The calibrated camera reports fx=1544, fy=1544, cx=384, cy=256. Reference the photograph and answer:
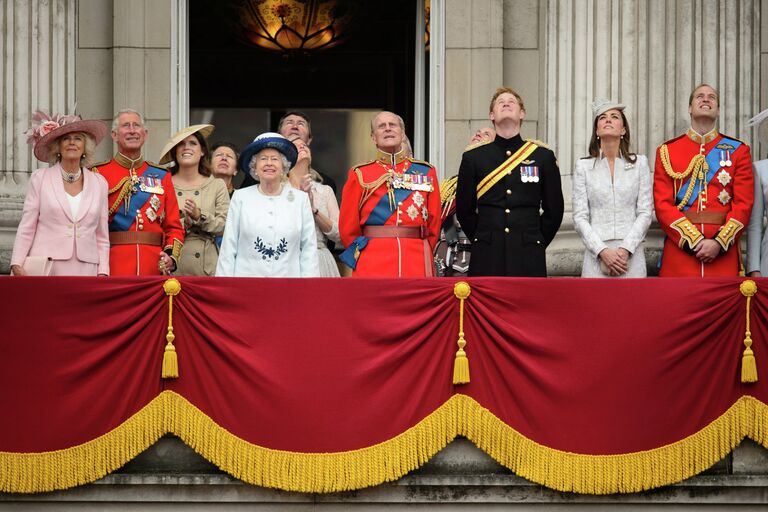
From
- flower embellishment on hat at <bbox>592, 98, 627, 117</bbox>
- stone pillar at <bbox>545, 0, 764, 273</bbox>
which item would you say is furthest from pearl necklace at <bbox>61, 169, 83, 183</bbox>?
stone pillar at <bbox>545, 0, 764, 273</bbox>

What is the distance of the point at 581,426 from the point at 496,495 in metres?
0.63

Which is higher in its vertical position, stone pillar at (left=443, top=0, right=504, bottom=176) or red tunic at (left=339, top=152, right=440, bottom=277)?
stone pillar at (left=443, top=0, right=504, bottom=176)

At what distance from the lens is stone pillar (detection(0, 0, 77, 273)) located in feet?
39.3

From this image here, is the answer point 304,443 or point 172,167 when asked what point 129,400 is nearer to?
point 304,443

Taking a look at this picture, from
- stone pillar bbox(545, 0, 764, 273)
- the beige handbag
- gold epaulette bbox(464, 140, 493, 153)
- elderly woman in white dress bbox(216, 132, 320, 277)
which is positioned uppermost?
stone pillar bbox(545, 0, 764, 273)

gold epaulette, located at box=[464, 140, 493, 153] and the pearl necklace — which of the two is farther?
gold epaulette, located at box=[464, 140, 493, 153]

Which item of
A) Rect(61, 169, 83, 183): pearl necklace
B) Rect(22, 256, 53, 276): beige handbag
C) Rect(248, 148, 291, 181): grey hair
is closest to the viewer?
Rect(22, 256, 53, 276): beige handbag

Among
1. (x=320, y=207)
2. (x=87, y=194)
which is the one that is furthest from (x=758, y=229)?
(x=87, y=194)

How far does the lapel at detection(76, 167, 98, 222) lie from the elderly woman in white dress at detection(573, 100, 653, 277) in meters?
3.14

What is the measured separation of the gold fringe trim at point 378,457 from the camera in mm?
8688

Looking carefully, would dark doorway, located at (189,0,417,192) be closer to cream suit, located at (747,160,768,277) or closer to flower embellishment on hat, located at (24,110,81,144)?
flower embellishment on hat, located at (24,110,81,144)

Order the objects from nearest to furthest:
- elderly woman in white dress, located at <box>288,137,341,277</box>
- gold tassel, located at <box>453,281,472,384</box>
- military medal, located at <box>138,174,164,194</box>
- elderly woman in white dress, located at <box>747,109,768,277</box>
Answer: gold tassel, located at <box>453,281,472,384</box>
military medal, located at <box>138,174,164,194</box>
elderly woman in white dress, located at <box>747,109,768,277</box>
elderly woman in white dress, located at <box>288,137,341,277</box>

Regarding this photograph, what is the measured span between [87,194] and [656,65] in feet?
15.7

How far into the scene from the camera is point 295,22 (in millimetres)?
17297
